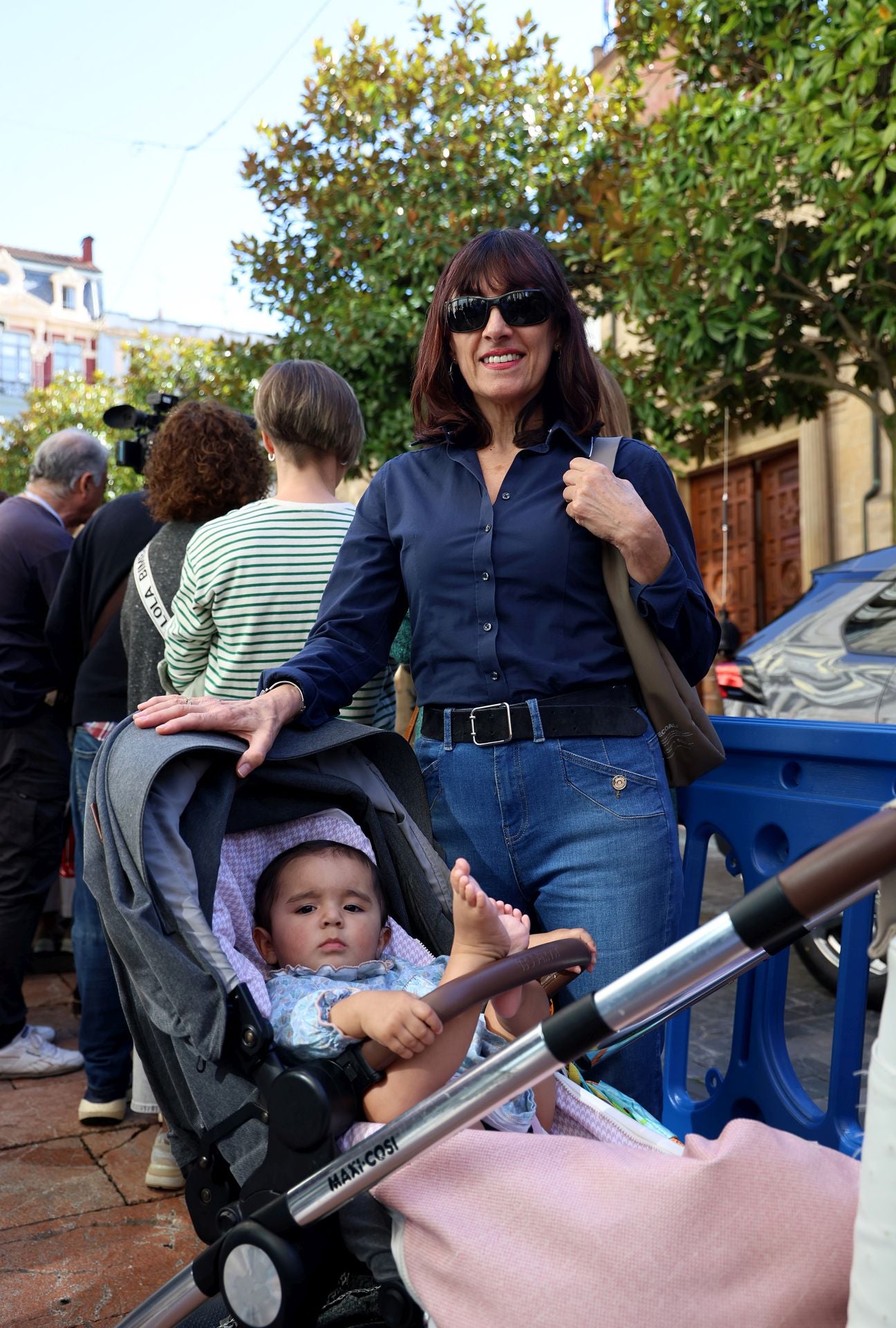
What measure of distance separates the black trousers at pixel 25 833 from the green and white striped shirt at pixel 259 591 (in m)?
1.62

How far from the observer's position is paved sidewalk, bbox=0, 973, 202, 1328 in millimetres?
2758

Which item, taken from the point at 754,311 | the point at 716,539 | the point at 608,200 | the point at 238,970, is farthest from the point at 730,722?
the point at 716,539

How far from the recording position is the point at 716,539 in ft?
55.0

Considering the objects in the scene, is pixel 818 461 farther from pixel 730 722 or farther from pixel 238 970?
pixel 238 970

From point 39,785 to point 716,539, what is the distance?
13388 millimetres

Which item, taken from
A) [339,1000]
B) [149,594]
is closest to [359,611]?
[339,1000]

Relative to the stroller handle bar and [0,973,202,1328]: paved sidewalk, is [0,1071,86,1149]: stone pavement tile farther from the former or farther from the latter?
the stroller handle bar

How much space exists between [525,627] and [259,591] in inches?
39.3

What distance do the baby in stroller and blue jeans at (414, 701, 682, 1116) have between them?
13 centimetres

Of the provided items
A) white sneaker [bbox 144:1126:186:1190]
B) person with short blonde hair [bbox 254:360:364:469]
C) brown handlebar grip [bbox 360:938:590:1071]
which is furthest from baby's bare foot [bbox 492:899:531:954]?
white sneaker [bbox 144:1126:186:1190]

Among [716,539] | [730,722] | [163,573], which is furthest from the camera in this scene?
[716,539]

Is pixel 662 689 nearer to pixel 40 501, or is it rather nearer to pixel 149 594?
pixel 149 594

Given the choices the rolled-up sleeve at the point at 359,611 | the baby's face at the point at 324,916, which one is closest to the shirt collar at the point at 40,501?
the rolled-up sleeve at the point at 359,611

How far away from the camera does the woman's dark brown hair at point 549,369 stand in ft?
8.05
